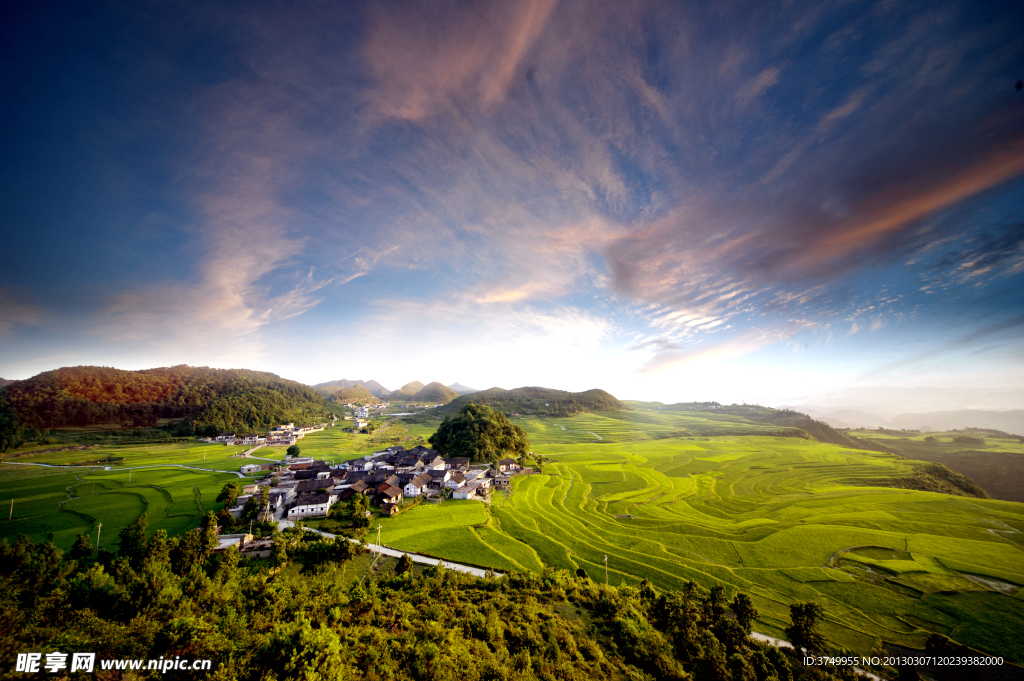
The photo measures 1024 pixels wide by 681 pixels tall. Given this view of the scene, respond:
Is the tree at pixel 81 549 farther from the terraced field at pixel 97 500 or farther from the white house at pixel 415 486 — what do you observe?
the white house at pixel 415 486

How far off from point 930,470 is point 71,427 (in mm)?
182241

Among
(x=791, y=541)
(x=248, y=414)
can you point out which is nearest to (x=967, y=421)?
(x=791, y=541)

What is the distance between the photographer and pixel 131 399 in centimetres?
8544

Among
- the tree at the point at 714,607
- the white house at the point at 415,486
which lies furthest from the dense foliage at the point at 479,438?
the tree at the point at 714,607

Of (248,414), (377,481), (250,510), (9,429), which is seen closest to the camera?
(250,510)

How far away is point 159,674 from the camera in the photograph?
12.1 m

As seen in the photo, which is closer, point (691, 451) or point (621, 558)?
point (621, 558)

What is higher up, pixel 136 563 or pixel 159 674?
pixel 159 674

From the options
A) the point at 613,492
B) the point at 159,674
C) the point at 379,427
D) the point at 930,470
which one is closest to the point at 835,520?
the point at 613,492

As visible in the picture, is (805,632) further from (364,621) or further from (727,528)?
(364,621)

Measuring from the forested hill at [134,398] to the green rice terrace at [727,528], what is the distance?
22280mm

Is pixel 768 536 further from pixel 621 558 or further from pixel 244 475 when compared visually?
pixel 244 475

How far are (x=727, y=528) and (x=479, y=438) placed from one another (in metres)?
45.3

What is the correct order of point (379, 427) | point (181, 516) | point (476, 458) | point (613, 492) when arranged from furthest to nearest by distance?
point (379, 427) < point (476, 458) < point (613, 492) < point (181, 516)
